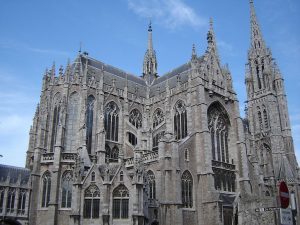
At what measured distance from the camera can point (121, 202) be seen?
28.5 metres

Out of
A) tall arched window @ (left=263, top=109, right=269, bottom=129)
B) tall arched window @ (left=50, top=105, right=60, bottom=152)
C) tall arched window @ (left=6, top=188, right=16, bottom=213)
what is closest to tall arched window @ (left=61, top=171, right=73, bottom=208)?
tall arched window @ (left=50, top=105, right=60, bottom=152)

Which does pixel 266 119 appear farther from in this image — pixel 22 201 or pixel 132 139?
pixel 22 201

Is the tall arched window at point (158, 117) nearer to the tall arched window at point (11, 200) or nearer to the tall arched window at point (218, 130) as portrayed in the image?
the tall arched window at point (218, 130)

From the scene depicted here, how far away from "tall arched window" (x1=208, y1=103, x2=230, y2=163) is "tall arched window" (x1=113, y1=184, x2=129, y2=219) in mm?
14319

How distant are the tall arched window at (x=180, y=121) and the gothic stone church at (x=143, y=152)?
5.1 inches

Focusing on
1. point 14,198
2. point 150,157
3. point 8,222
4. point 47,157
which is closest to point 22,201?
point 14,198

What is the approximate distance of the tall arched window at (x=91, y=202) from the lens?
27948mm

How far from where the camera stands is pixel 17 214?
107 feet

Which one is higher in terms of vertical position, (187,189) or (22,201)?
(187,189)

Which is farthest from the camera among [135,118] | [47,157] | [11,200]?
[135,118]

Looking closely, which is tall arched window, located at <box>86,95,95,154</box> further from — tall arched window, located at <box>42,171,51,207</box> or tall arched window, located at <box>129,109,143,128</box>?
tall arched window, located at <box>129,109,143,128</box>

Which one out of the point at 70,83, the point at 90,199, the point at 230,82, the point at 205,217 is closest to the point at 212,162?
the point at 205,217

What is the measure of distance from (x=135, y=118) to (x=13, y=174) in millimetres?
17252

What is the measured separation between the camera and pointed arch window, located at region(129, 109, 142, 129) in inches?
1777
